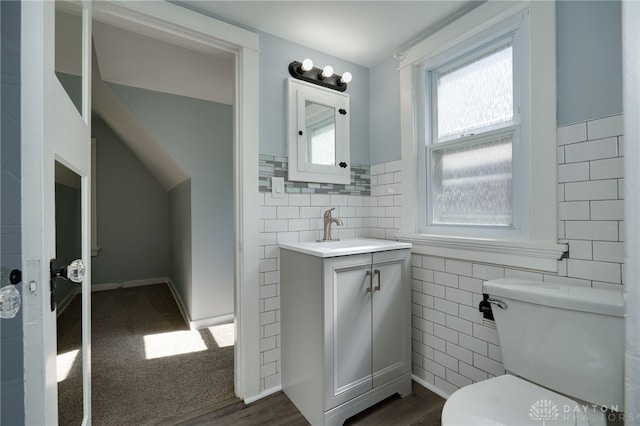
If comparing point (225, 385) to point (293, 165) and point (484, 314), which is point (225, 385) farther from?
point (484, 314)

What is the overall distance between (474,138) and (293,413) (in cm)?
190

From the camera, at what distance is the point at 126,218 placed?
4.41m

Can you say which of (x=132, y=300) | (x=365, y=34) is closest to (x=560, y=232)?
(x=365, y=34)

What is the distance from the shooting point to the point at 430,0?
157 cm

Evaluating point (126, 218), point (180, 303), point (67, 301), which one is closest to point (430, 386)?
point (67, 301)

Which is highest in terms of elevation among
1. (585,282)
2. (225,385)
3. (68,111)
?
(68,111)

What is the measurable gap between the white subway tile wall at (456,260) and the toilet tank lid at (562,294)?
0.08 m

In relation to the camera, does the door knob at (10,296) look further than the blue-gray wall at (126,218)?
No

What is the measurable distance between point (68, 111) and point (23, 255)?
0.61 meters

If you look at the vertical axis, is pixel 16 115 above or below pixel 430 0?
below

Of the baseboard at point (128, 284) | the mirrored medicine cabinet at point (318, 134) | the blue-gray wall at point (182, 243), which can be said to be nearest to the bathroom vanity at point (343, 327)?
the mirrored medicine cabinet at point (318, 134)

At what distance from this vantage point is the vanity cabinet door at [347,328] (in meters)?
1.47

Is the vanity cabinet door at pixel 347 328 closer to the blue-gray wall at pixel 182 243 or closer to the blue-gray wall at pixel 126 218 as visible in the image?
the blue-gray wall at pixel 182 243

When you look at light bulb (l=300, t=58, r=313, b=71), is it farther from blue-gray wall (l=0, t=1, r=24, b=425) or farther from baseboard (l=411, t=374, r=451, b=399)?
baseboard (l=411, t=374, r=451, b=399)
